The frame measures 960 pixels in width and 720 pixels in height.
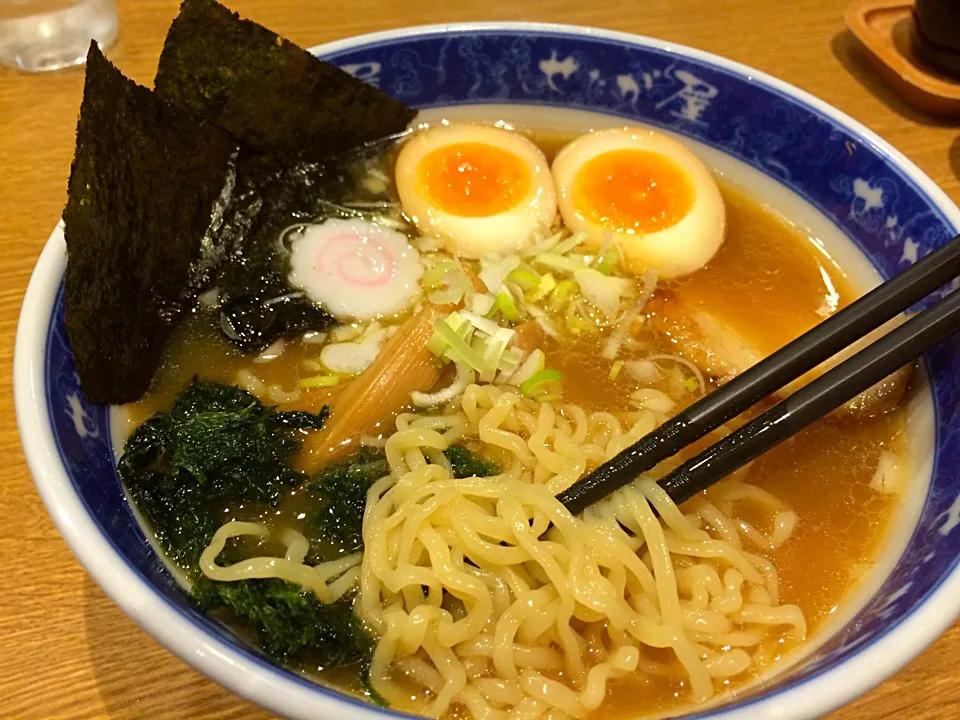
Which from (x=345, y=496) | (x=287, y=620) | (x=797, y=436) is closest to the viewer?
(x=287, y=620)

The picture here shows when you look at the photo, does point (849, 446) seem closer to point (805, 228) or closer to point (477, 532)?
point (805, 228)

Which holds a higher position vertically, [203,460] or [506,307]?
[506,307]

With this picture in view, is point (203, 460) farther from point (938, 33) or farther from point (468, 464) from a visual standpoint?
point (938, 33)

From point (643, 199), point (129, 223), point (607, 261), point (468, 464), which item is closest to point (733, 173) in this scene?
point (643, 199)

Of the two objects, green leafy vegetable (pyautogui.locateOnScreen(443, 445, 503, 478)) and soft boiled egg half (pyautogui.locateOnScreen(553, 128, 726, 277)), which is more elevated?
soft boiled egg half (pyautogui.locateOnScreen(553, 128, 726, 277))

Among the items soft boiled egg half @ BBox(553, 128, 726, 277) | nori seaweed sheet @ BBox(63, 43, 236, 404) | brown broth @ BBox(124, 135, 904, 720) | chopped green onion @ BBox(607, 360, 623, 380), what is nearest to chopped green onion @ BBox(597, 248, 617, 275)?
soft boiled egg half @ BBox(553, 128, 726, 277)

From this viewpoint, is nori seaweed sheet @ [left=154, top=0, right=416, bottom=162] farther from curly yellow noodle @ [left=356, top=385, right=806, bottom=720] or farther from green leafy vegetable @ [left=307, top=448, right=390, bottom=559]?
curly yellow noodle @ [left=356, top=385, right=806, bottom=720]

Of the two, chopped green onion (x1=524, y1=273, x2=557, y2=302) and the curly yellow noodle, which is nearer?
the curly yellow noodle

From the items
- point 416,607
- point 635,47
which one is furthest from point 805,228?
point 416,607
